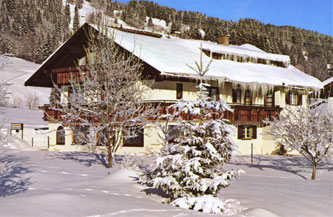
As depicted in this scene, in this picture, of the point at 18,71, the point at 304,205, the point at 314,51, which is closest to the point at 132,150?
the point at 304,205

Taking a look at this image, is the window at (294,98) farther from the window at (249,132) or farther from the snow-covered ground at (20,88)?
the snow-covered ground at (20,88)

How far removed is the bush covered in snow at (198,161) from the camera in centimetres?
966

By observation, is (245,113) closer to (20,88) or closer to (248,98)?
(248,98)

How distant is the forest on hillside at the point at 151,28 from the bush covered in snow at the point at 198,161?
90.1m

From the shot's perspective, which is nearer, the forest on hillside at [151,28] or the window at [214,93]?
the window at [214,93]

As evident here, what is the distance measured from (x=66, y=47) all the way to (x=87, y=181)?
52.7 ft

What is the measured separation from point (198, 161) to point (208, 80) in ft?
54.6

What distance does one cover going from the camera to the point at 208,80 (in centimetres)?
2606

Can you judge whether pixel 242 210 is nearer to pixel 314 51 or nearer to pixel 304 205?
pixel 304 205

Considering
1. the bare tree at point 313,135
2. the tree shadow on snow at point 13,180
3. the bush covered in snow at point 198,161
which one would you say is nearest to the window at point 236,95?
the bare tree at point 313,135

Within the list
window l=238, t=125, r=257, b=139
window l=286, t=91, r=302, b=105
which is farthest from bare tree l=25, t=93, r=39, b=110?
window l=286, t=91, r=302, b=105

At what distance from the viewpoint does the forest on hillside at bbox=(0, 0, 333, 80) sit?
4473 inches

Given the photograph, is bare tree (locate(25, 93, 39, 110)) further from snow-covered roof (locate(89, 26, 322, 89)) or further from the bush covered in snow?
the bush covered in snow

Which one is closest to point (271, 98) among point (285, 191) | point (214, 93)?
point (214, 93)
